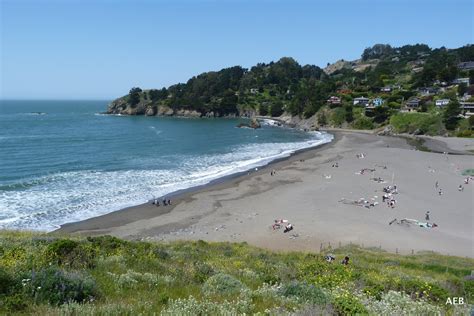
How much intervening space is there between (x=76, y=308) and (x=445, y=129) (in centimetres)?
9215

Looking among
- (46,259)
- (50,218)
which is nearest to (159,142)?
(50,218)

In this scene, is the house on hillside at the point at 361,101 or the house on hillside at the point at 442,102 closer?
the house on hillside at the point at 442,102

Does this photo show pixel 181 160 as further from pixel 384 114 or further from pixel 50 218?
pixel 384 114

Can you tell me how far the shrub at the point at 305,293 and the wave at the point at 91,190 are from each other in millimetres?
24800

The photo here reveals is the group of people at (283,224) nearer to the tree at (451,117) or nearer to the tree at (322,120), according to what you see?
the tree at (451,117)

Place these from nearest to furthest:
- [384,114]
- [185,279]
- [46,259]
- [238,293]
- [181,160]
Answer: [238,293] < [185,279] < [46,259] < [181,160] < [384,114]

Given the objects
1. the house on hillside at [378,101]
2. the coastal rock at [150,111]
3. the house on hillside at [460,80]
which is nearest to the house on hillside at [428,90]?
the house on hillside at [460,80]

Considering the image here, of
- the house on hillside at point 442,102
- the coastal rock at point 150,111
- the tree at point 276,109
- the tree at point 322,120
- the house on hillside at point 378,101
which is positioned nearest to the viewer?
the house on hillside at point 442,102

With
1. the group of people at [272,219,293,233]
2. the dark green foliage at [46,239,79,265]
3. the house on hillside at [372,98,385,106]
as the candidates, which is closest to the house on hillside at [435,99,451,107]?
the house on hillside at [372,98,385,106]

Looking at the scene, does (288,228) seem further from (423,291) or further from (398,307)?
(398,307)

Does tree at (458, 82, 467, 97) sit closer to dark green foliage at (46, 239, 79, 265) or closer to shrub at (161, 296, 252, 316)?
dark green foliage at (46, 239, 79, 265)

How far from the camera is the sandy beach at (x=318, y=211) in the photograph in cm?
2664

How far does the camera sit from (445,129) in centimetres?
8500

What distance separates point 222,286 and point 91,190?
3361cm
